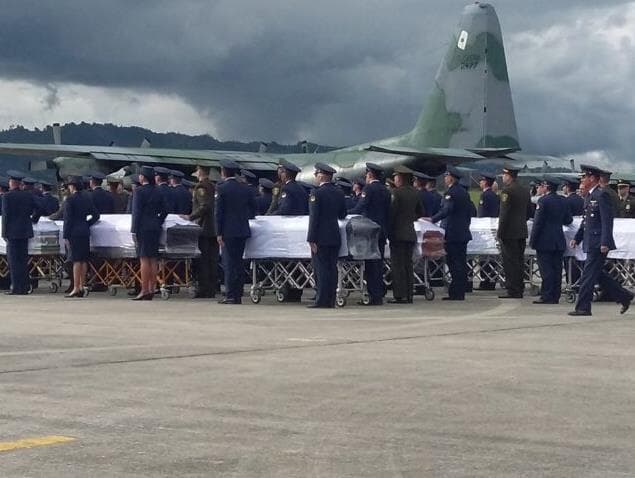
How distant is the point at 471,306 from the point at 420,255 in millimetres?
1695

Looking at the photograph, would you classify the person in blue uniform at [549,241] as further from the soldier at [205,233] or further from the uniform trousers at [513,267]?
the soldier at [205,233]

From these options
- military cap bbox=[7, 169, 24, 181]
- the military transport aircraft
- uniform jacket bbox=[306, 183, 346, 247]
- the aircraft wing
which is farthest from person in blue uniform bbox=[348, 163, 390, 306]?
the aircraft wing

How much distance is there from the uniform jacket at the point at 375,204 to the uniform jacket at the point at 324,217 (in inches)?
31.7

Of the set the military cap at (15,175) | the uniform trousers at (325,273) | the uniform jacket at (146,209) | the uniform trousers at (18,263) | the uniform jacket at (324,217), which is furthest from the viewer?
the military cap at (15,175)

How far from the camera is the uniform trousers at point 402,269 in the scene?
701 inches

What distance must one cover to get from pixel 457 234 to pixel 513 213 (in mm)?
875

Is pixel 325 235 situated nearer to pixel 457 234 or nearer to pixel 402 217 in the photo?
pixel 402 217

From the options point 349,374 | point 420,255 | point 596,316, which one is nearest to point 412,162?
point 420,255

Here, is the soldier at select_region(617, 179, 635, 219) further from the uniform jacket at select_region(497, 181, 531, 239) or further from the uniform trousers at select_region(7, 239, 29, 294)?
the uniform trousers at select_region(7, 239, 29, 294)

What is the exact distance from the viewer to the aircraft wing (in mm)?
39844

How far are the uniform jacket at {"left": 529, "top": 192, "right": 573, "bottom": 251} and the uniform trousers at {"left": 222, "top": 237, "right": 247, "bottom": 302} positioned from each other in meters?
4.10

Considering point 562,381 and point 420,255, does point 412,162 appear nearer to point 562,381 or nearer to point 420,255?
point 420,255

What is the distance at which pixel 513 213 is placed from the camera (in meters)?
19.0

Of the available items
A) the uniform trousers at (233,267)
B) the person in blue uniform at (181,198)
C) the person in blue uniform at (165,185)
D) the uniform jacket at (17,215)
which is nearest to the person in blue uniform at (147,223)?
the person in blue uniform at (165,185)
